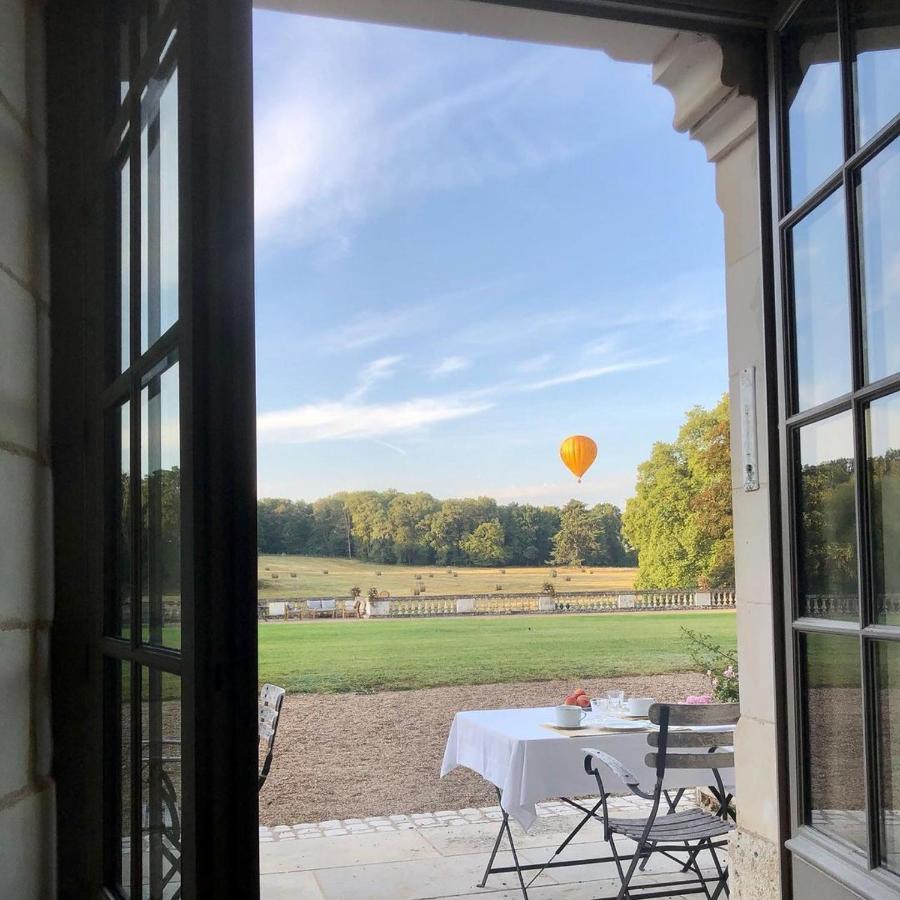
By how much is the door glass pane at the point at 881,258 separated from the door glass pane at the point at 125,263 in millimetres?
1280

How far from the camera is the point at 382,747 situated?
13.2 m

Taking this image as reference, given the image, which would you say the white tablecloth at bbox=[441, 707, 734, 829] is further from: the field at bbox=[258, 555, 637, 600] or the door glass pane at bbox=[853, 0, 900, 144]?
the field at bbox=[258, 555, 637, 600]

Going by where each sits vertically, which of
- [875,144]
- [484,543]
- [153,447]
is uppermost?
[875,144]

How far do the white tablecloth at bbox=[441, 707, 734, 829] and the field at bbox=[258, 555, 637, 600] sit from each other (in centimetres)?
1642

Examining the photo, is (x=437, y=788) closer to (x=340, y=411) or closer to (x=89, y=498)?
(x=89, y=498)

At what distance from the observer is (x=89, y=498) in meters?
1.51

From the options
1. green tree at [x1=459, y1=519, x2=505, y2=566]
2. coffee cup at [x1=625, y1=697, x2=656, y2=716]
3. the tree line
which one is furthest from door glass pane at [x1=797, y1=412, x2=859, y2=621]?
green tree at [x1=459, y1=519, x2=505, y2=566]

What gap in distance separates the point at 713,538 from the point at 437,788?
12.2 meters

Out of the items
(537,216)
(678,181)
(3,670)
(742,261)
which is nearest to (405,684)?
(537,216)

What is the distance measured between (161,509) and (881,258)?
1.34m

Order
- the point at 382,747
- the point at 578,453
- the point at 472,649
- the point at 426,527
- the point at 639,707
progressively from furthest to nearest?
the point at 426,527
the point at 578,453
the point at 472,649
the point at 382,747
the point at 639,707

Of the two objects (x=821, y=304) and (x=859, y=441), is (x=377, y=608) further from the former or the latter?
(x=859, y=441)

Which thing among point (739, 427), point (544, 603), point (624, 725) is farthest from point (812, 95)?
point (544, 603)

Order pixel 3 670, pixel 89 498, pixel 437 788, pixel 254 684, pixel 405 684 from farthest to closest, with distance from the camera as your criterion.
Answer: pixel 405 684 → pixel 437 788 → pixel 89 498 → pixel 3 670 → pixel 254 684
